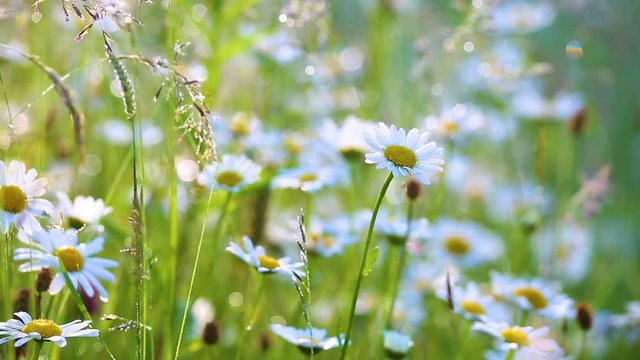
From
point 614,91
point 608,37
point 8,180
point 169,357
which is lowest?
point 169,357

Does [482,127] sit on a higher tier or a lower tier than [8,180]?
→ higher

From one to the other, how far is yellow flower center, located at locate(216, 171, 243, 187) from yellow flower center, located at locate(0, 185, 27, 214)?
1.27ft

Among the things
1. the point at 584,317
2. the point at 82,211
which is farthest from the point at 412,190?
the point at 82,211

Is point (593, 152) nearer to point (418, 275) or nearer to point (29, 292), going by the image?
point (418, 275)

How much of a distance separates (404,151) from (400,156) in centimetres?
1

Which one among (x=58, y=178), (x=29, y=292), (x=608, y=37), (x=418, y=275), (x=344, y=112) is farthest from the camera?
(x=344, y=112)

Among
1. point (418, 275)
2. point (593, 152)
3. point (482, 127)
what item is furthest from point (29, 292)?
point (593, 152)

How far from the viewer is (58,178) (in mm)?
1677

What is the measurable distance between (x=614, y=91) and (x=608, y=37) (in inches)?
45.1

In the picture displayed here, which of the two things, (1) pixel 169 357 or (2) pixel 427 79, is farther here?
(2) pixel 427 79

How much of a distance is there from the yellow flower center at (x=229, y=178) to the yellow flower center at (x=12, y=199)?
0.39 meters

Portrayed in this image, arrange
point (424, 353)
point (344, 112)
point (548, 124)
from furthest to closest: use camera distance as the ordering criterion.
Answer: point (344, 112) → point (548, 124) → point (424, 353)

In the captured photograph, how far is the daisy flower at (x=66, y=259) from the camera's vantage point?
995 mm

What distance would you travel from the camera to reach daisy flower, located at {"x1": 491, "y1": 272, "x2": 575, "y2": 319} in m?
1.32
